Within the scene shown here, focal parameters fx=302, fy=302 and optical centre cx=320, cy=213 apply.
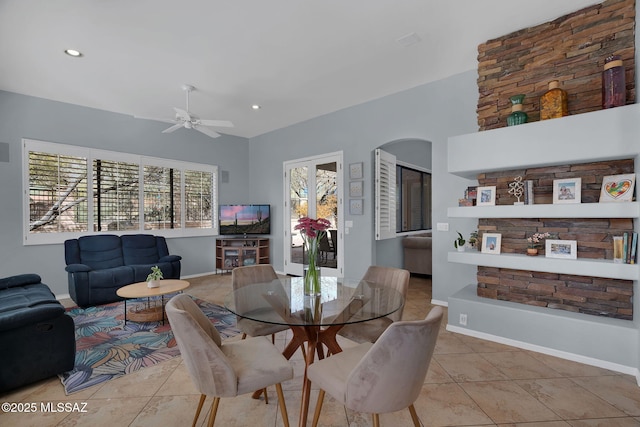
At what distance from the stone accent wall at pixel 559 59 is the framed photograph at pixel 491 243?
118cm

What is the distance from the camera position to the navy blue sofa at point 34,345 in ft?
6.95

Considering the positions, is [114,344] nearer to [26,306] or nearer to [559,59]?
[26,306]

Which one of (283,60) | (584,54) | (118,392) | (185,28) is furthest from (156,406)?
(584,54)

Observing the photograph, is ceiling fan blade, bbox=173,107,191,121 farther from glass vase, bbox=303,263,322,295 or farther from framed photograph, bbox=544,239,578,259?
framed photograph, bbox=544,239,578,259

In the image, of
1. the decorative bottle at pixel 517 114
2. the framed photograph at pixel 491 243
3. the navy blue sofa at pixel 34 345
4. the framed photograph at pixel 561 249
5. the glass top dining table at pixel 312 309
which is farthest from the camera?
the framed photograph at pixel 491 243

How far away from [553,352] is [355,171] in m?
3.42

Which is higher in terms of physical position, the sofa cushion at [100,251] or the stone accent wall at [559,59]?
the stone accent wall at [559,59]

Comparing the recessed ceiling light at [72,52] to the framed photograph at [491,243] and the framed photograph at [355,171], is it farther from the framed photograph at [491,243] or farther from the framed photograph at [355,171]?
the framed photograph at [491,243]

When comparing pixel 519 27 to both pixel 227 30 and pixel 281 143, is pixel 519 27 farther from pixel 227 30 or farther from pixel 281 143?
pixel 281 143

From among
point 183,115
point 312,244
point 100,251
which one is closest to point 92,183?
point 100,251

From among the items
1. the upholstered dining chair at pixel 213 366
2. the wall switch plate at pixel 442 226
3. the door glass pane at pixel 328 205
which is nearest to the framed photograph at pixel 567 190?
the wall switch plate at pixel 442 226

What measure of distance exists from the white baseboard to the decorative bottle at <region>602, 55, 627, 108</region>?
210 cm

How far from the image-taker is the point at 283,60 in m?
3.54

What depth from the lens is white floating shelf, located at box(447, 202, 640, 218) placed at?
2.39m
